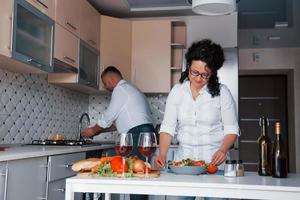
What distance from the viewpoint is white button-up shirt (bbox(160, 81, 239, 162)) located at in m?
1.90

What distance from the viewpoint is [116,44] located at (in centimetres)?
394

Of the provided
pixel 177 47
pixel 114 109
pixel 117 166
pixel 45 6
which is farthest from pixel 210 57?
pixel 177 47

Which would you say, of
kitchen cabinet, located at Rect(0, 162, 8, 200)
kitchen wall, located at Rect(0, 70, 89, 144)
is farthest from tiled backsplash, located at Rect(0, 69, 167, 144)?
kitchen cabinet, located at Rect(0, 162, 8, 200)

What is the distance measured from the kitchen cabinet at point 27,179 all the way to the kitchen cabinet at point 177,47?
229cm

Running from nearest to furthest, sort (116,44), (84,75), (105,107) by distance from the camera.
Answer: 1. (84,75)
2. (116,44)
3. (105,107)

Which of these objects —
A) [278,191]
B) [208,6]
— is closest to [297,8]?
[208,6]

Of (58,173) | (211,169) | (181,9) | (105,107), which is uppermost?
(181,9)

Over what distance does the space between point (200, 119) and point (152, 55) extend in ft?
7.10

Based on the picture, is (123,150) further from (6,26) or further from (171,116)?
(6,26)

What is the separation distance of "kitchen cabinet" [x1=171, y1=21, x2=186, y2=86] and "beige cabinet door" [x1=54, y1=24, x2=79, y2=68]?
50.0 inches

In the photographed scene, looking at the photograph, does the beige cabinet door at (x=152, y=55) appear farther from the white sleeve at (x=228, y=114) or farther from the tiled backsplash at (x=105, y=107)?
the white sleeve at (x=228, y=114)

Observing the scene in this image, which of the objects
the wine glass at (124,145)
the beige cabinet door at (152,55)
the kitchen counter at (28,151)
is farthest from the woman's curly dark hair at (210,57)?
the beige cabinet door at (152,55)

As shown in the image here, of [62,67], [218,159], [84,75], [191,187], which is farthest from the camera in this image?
[84,75]

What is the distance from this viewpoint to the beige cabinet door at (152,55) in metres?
3.93
